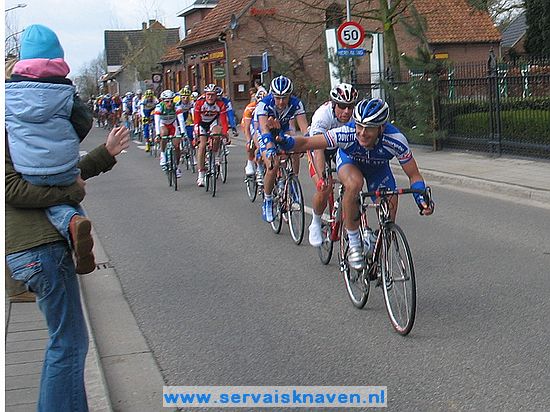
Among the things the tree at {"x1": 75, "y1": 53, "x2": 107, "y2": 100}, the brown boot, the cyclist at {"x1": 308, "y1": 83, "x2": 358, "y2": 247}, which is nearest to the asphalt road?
the cyclist at {"x1": 308, "y1": 83, "x2": 358, "y2": 247}

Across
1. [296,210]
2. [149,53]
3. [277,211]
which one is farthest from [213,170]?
[149,53]

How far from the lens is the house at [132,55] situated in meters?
73.9

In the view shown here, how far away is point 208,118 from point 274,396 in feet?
34.9

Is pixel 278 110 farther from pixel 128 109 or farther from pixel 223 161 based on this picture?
pixel 128 109

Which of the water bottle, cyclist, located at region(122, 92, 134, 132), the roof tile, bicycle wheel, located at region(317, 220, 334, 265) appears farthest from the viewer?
the roof tile

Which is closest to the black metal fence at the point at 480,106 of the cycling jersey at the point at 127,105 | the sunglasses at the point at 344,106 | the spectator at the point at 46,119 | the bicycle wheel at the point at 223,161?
the bicycle wheel at the point at 223,161

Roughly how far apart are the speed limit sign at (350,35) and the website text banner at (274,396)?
17223mm

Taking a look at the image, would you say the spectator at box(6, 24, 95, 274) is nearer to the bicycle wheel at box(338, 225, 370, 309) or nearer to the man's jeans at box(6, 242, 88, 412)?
the man's jeans at box(6, 242, 88, 412)

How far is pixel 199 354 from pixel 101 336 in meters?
0.91

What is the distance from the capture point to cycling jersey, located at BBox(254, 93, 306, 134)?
10156mm

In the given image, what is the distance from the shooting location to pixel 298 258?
9164 millimetres

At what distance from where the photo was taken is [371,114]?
20.4 ft

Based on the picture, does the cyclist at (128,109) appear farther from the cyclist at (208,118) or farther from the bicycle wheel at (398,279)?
the bicycle wheel at (398,279)

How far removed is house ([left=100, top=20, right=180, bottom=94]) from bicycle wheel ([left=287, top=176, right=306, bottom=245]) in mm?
44366
